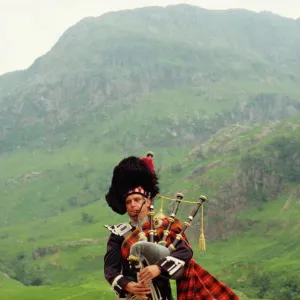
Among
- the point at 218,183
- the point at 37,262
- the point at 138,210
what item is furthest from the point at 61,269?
the point at 138,210

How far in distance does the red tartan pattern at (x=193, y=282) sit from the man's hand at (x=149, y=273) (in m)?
0.60

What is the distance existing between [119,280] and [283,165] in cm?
9600

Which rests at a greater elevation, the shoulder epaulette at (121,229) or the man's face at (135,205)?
the man's face at (135,205)

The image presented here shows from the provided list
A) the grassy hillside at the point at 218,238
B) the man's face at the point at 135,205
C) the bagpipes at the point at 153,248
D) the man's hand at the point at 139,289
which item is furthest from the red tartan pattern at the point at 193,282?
the grassy hillside at the point at 218,238

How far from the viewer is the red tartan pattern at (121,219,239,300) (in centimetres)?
681

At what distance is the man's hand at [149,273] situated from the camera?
636 centimetres

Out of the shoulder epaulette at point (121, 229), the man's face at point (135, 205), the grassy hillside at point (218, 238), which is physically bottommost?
the grassy hillside at point (218, 238)

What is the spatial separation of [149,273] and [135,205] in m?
1.15

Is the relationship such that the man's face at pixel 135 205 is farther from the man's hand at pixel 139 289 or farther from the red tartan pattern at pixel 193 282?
the man's hand at pixel 139 289

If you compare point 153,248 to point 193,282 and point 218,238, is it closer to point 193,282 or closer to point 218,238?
point 193,282

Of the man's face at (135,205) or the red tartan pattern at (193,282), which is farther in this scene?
the man's face at (135,205)

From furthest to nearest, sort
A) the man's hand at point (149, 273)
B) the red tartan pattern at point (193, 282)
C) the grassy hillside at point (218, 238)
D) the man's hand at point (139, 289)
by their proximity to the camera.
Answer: the grassy hillside at point (218, 238)
the red tartan pattern at point (193, 282)
the man's hand at point (139, 289)
the man's hand at point (149, 273)

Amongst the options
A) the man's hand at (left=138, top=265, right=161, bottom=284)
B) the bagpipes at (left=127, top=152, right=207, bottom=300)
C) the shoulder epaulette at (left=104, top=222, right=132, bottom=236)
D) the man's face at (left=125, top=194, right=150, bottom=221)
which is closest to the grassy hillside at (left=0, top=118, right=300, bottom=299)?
the shoulder epaulette at (left=104, top=222, right=132, bottom=236)

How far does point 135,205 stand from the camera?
7188mm
